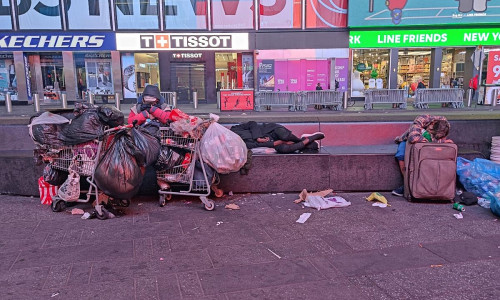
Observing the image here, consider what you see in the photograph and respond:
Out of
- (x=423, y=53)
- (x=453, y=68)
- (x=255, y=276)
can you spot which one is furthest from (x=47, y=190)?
(x=453, y=68)

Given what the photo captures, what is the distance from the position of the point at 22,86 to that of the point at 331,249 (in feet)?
74.5

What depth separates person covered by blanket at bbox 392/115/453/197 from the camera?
17.5 ft

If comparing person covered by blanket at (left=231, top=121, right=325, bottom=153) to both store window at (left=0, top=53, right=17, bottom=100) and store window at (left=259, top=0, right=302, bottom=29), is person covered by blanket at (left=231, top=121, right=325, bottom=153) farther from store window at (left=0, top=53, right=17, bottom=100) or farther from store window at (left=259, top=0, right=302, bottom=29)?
store window at (left=0, top=53, right=17, bottom=100)

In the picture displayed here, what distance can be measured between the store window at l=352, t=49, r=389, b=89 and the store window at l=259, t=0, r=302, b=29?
3909 mm

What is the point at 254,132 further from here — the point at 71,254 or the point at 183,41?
the point at 183,41

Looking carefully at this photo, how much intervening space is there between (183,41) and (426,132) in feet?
60.0

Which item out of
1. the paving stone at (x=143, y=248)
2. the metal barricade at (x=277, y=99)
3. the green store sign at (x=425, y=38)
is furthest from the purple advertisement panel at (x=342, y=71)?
the paving stone at (x=143, y=248)

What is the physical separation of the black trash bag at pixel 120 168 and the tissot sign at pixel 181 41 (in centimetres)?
1799

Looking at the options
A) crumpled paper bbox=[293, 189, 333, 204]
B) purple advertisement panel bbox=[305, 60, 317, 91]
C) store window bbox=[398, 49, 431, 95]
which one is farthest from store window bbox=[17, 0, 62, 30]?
crumpled paper bbox=[293, 189, 333, 204]

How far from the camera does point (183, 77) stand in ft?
73.3

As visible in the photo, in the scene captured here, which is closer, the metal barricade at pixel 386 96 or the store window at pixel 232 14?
the metal barricade at pixel 386 96

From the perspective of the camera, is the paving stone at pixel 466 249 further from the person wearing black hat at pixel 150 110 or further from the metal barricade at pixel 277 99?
the metal barricade at pixel 277 99

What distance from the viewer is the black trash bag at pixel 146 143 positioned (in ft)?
15.3

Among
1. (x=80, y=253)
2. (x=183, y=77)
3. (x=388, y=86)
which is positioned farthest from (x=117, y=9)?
(x=80, y=253)
